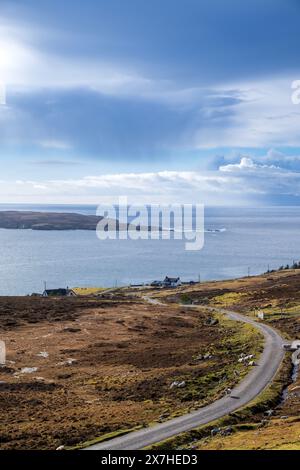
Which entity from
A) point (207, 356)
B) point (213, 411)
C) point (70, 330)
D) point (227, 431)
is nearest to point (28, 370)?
point (207, 356)

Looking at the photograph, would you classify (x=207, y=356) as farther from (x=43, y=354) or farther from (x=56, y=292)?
(x=56, y=292)

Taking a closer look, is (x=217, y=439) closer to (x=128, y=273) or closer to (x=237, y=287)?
(x=237, y=287)

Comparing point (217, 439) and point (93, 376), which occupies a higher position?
point (217, 439)

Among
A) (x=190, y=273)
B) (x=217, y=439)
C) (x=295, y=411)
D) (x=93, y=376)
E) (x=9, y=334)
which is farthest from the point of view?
(x=190, y=273)

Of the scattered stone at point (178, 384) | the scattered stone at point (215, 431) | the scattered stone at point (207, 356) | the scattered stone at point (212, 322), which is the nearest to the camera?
the scattered stone at point (215, 431)

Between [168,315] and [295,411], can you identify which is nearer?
[295,411]

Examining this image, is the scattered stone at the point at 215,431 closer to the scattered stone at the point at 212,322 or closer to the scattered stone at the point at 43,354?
the scattered stone at the point at 43,354

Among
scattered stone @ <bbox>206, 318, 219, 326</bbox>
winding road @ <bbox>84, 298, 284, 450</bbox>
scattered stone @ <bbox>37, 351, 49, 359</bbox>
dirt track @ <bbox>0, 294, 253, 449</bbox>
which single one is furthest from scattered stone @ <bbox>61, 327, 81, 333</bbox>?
winding road @ <bbox>84, 298, 284, 450</bbox>

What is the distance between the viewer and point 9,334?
72.2 meters

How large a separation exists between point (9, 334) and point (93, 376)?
87.6 feet

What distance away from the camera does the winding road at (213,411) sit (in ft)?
92.1

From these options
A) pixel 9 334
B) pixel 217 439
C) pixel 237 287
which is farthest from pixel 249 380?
pixel 237 287

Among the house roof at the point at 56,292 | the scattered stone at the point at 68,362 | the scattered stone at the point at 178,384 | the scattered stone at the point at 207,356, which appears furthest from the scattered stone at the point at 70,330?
the house roof at the point at 56,292

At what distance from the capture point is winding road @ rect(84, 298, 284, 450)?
92.1ft
